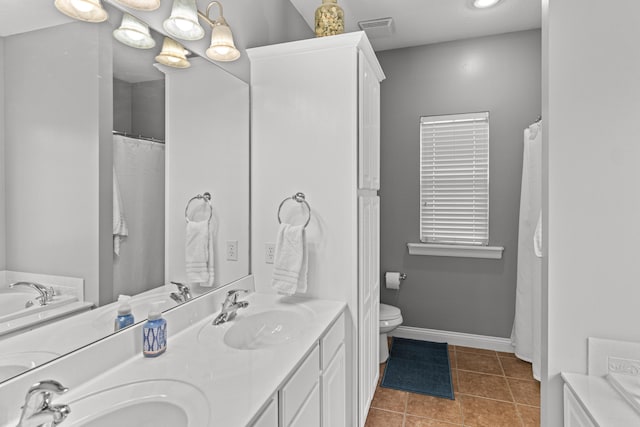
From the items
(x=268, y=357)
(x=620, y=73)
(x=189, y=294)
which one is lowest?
(x=268, y=357)

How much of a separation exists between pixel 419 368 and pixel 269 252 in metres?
1.63

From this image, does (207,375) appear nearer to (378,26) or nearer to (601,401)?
(601,401)

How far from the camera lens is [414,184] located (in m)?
3.24

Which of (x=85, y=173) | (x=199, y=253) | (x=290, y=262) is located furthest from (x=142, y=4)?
(x=290, y=262)

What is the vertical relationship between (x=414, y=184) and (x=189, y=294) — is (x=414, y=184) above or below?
above

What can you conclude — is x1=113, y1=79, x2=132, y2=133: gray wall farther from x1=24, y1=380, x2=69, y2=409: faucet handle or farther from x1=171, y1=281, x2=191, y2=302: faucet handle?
x1=24, y1=380, x2=69, y2=409: faucet handle

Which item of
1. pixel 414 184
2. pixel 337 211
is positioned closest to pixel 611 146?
pixel 337 211

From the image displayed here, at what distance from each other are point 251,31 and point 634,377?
2.33m

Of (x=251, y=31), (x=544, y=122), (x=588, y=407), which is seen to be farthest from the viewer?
(x=251, y=31)

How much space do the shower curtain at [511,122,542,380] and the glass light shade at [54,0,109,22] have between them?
2690mm

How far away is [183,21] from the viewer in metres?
1.50

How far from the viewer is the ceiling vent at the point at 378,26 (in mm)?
2740

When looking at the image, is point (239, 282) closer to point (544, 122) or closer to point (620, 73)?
point (544, 122)

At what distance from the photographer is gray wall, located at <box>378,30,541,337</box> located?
2.95 meters
